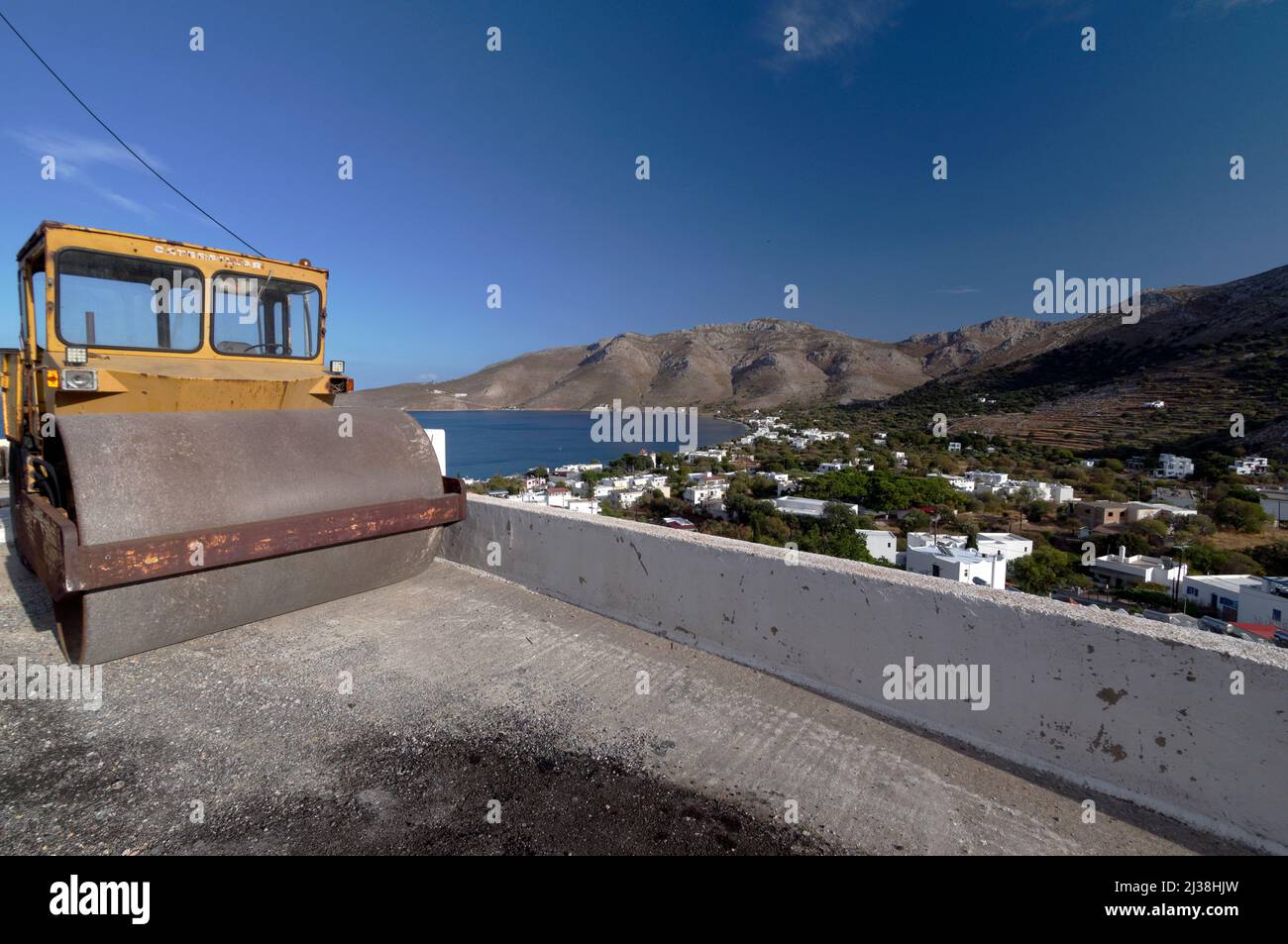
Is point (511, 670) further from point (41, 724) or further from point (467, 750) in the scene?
point (41, 724)

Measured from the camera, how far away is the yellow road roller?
336 cm

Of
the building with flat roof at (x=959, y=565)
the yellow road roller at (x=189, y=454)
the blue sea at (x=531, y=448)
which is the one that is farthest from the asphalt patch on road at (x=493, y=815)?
the blue sea at (x=531, y=448)

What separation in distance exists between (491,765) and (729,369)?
491 ft

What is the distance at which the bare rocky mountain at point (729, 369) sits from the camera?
126m

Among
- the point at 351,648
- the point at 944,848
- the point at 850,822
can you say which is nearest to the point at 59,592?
the point at 351,648

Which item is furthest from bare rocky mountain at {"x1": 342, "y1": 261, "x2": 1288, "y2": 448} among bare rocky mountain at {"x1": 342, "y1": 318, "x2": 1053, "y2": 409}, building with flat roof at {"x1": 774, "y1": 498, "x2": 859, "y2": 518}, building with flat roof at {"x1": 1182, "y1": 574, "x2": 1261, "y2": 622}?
building with flat roof at {"x1": 774, "y1": 498, "x2": 859, "y2": 518}

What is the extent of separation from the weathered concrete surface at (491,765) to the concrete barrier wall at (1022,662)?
129mm

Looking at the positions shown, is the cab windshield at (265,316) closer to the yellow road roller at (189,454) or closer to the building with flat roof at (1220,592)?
the yellow road roller at (189,454)

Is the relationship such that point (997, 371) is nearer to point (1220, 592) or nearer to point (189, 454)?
point (1220, 592)
